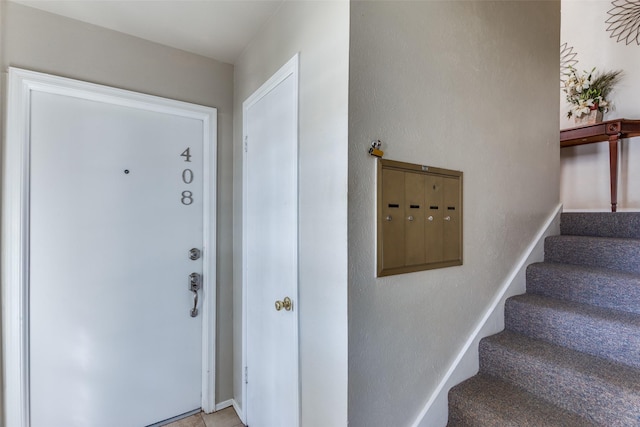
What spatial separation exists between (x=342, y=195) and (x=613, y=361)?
144 centimetres

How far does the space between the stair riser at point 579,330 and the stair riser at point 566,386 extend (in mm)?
222

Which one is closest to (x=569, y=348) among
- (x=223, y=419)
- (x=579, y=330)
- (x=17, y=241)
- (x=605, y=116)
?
(x=579, y=330)

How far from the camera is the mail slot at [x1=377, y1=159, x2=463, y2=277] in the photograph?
1.17m

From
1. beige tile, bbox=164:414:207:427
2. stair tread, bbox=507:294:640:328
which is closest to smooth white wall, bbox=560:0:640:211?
stair tread, bbox=507:294:640:328

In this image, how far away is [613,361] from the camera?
1.31 meters

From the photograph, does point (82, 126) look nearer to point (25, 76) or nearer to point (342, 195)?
point (25, 76)

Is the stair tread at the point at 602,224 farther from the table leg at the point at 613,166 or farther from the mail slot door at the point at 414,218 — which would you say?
the mail slot door at the point at 414,218

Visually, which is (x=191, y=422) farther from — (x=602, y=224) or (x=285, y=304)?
(x=602, y=224)

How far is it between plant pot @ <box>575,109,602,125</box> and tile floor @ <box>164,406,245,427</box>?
365cm

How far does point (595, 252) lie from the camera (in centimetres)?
174

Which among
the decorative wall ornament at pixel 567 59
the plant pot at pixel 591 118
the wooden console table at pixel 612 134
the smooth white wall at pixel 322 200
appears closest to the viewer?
the smooth white wall at pixel 322 200

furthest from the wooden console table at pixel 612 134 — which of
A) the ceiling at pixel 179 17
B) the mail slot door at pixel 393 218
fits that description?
the ceiling at pixel 179 17

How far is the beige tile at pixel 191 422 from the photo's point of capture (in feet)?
6.17

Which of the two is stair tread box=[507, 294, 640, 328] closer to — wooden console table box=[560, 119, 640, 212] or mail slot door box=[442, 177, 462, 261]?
mail slot door box=[442, 177, 462, 261]
